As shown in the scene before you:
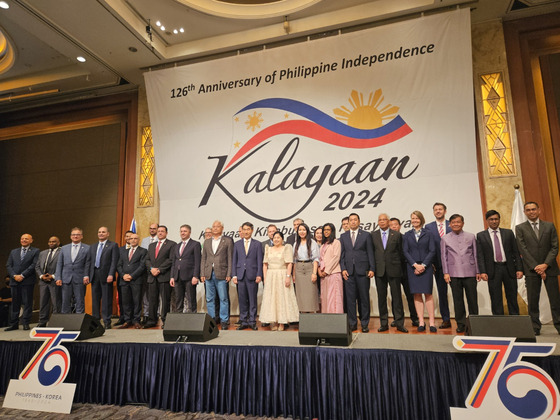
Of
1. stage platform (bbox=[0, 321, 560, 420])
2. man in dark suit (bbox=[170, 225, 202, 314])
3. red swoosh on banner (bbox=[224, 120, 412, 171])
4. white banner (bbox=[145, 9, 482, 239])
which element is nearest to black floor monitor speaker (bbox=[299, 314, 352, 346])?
stage platform (bbox=[0, 321, 560, 420])

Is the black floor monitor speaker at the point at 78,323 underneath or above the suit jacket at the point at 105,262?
underneath

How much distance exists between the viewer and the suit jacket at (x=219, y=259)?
4.32m

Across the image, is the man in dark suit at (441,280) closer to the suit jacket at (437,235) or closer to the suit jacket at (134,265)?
the suit jacket at (437,235)

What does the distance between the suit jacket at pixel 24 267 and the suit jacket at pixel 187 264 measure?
1859 mm

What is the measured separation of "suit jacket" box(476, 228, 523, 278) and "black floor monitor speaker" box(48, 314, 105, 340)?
12.3 ft

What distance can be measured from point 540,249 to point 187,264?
3.74m

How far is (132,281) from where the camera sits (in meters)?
4.55

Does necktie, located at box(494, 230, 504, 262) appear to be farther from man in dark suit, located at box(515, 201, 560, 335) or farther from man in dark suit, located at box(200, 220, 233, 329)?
man in dark suit, located at box(200, 220, 233, 329)

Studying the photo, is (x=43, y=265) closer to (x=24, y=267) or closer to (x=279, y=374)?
(x=24, y=267)

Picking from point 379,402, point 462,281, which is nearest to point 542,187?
point 462,281

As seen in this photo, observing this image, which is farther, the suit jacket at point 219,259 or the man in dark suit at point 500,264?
the suit jacket at point 219,259

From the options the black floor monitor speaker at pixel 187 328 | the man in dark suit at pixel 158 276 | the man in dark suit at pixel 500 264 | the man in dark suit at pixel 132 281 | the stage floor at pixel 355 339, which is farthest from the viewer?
the man in dark suit at pixel 132 281

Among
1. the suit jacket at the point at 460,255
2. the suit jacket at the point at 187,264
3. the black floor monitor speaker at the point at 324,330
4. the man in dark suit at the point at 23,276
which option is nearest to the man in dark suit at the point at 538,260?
the suit jacket at the point at 460,255

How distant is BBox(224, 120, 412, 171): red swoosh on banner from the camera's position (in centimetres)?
523
